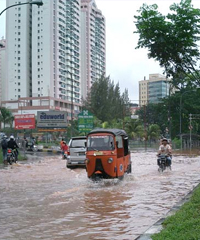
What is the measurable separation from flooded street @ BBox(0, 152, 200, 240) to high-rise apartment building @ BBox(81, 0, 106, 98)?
388 ft

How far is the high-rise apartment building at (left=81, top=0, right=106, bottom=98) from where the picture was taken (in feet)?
449

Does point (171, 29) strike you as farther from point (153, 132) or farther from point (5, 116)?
point (5, 116)

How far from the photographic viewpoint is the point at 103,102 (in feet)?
268

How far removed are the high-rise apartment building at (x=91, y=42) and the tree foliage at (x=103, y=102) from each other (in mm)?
49020

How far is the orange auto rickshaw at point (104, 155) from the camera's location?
15.1m

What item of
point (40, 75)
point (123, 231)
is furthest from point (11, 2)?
point (123, 231)

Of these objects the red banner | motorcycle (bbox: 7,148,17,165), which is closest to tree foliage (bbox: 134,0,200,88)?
motorcycle (bbox: 7,148,17,165)

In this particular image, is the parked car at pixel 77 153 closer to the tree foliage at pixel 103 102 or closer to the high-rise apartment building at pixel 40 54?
the tree foliage at pixel 103 102

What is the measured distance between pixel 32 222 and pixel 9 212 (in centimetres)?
149

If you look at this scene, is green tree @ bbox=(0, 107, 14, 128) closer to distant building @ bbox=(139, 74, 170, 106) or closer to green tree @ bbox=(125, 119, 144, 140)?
green tree @ bbox=(125, 119, 144, 140)

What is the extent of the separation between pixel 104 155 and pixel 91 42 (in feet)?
422

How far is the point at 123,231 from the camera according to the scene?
7.86m

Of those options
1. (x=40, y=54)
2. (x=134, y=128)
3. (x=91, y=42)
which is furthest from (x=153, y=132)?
(x=91, y=42)

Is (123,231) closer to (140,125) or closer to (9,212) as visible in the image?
(9,212)
